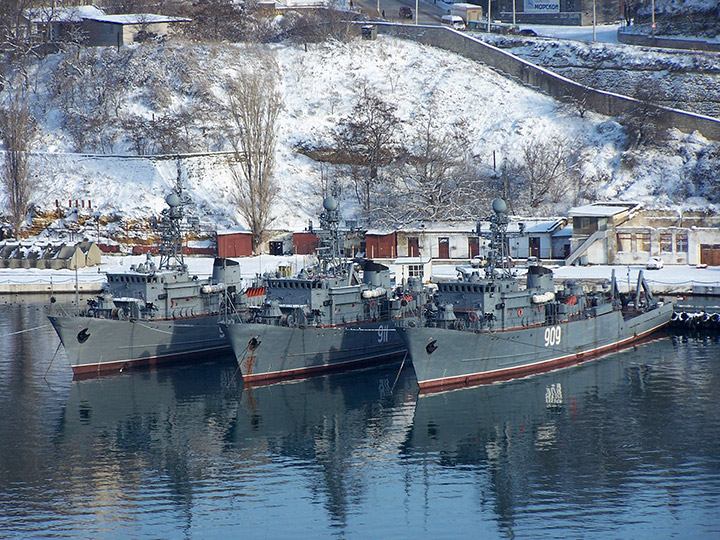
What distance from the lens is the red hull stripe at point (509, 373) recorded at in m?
41.6

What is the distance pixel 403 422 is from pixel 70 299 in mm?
36407

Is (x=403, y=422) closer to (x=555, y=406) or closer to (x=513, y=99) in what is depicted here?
(x=555, y=406)

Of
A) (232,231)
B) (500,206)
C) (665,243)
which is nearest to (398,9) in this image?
(232,231)

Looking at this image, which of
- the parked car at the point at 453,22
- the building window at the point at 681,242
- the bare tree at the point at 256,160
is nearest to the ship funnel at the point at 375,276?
the bare tree at the point at 256,160

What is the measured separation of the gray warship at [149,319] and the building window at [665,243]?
1340 inches

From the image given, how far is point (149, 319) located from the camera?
155ft

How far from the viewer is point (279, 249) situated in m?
78.4

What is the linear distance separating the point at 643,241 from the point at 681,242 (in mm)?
2652

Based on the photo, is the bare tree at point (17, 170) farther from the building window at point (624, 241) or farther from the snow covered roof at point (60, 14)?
the building window at point (624, 241)

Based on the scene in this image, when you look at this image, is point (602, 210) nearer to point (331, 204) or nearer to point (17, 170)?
point (331, 204)

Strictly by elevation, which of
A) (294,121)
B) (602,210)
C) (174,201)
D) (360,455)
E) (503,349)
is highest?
(294,121)

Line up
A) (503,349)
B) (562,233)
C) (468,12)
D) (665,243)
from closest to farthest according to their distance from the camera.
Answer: (503,349) → (665,243) → (562,233) → (468,12)

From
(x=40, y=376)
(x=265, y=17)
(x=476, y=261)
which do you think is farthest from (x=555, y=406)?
(x=265, y=17)

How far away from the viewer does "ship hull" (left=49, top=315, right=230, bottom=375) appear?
4478 cm
